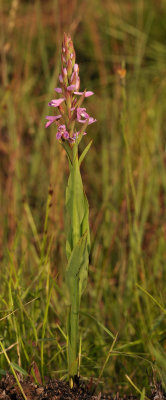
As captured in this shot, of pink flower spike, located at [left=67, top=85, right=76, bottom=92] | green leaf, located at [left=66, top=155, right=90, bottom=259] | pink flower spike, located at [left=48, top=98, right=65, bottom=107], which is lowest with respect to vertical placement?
green leaf, located at [left=66, top=155, right=90, bottom=259]

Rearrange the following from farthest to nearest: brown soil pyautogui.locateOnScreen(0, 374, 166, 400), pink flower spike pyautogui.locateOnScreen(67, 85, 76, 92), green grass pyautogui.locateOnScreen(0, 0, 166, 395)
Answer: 1. green grass pyautogui.locateOnScreen(0, 0, 166, 395)
2. brown soil pyautogui.locateOnScreen(0, 374, 166, 400)
3. pink flower spike pyautogui.locateOnScreen(67, 85, 76, 92)

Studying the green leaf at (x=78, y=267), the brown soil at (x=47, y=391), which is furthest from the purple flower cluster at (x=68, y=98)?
the brown soil at (x=47, y=391)

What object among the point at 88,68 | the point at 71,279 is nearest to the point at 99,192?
the point at 88,68

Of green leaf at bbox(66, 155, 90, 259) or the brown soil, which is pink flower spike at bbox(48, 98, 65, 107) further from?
the brown soil

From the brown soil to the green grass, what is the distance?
0.12ft

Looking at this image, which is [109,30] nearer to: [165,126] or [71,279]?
[165,126]

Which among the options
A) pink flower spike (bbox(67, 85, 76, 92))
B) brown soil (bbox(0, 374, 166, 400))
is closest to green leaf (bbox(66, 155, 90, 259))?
pink flower spike (bbox(67, 85, 76, 92))

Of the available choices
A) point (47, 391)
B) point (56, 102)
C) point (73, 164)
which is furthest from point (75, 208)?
point (47, 391)

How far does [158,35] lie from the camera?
336 centimetres

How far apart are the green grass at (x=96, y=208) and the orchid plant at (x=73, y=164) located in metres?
0.14

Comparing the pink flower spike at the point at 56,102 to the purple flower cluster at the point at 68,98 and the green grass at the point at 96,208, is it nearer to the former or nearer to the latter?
the purple flower cluster at the point at 68,98

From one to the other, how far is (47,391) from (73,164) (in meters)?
0.44

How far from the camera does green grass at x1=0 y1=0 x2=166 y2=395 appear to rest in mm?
1248

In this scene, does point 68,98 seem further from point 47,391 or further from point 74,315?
point 47,391
